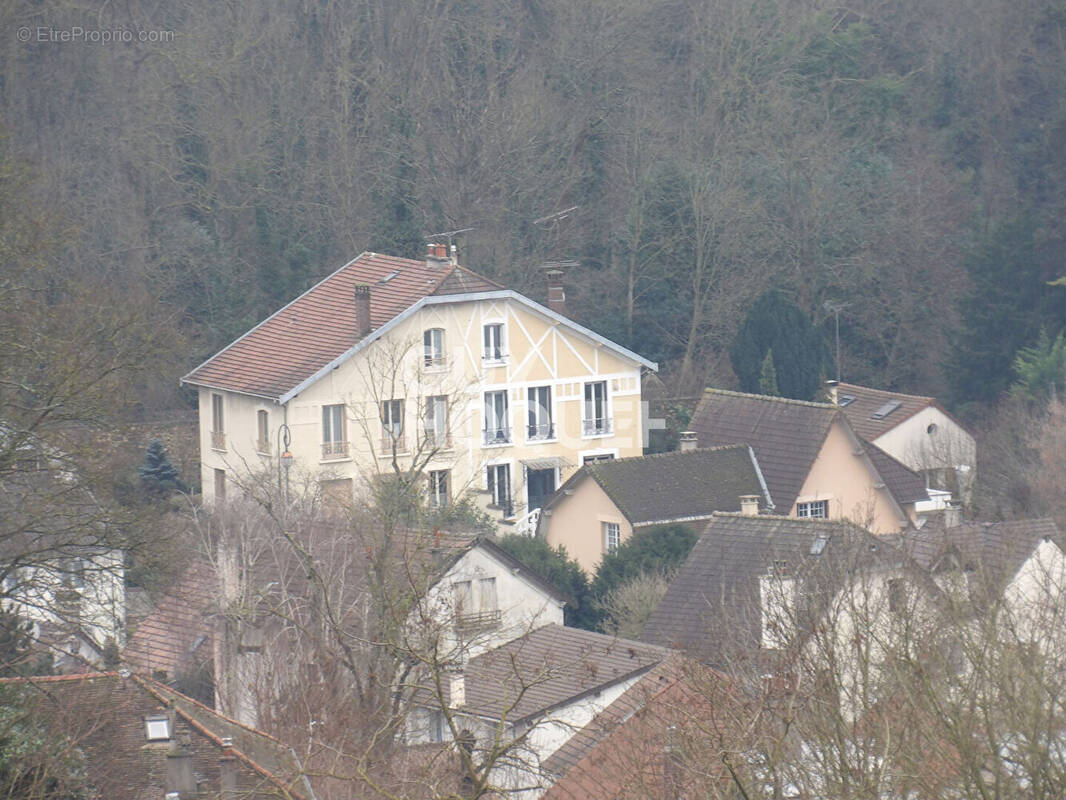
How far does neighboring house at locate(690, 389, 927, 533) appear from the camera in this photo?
30.9 m

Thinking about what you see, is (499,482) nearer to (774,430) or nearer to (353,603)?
(774,430)

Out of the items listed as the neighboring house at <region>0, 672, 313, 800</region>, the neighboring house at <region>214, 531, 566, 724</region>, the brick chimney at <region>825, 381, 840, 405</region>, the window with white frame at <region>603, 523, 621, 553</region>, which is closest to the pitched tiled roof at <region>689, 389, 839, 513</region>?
the window with white frame at <region>603, 523, 621, 553</region>

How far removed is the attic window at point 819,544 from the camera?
20.5 m

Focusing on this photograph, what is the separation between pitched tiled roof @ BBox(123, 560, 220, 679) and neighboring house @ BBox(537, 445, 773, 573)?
7.79 meters

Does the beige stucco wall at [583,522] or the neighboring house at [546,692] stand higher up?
the beige stucco wall at [583,522]

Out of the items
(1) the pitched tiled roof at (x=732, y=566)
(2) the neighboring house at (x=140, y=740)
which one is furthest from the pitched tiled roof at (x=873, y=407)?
(2) the neighboring house at (x=140, y=740)

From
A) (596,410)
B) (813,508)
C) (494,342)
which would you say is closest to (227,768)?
(813,508)

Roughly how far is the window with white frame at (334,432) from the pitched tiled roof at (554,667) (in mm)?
13203

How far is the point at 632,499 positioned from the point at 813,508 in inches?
149

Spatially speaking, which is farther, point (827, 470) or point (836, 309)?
point (836, 309)

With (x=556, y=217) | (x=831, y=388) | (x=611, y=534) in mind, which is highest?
(x=556, y=217)

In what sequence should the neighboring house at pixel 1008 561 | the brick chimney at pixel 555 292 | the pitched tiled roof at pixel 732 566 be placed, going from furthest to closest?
the brick chimney at pixel 555 292
the pitched tiled roof at pixel 732 566
the neighboring house at pixel 1008 561

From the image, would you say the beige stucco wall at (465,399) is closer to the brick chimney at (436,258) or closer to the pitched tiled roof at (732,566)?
the brick chimney at (436,258)

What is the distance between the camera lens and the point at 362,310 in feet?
112
